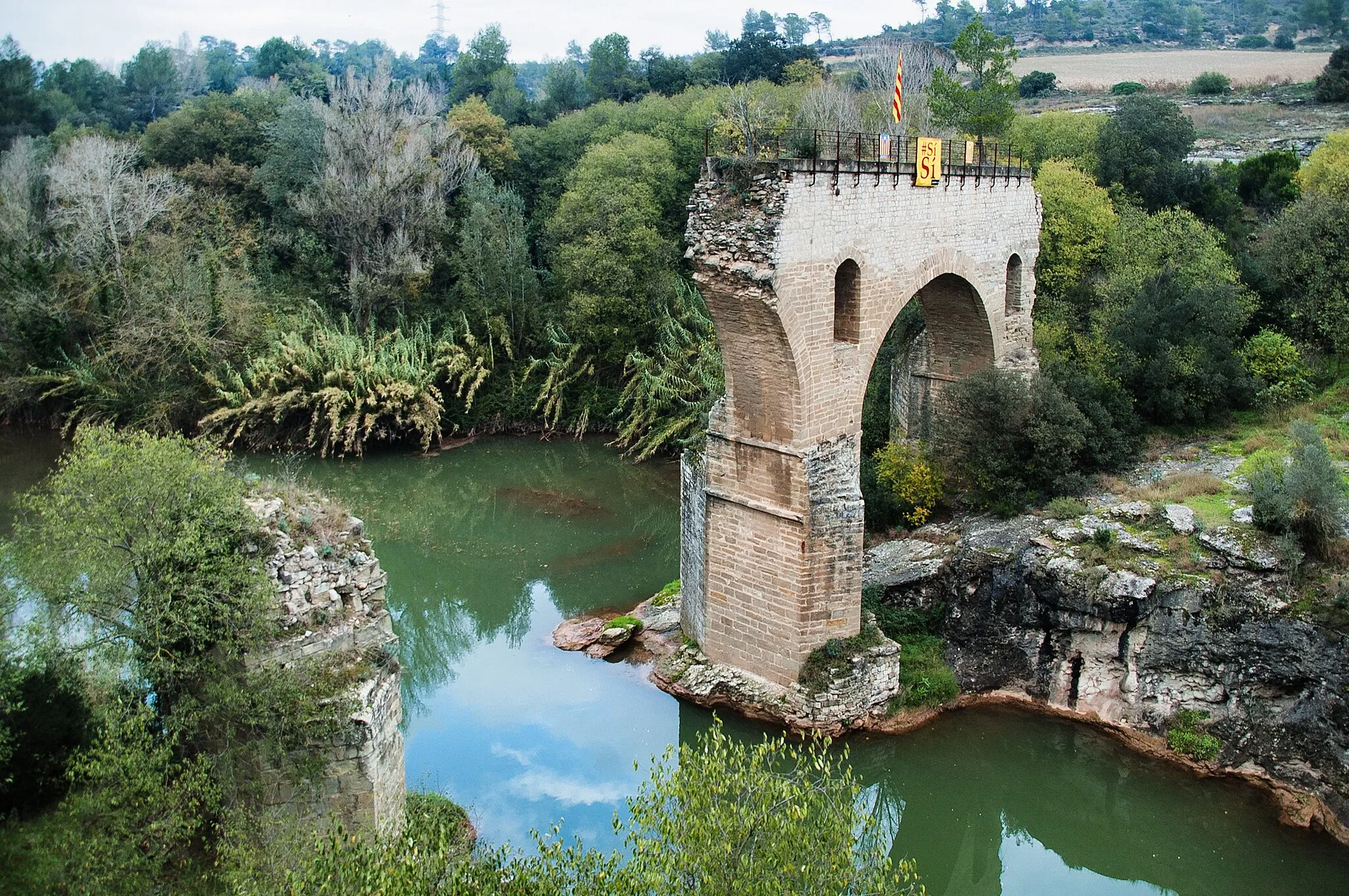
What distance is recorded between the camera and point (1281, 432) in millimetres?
15867

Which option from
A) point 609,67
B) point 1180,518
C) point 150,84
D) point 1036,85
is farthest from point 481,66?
point 1180,518

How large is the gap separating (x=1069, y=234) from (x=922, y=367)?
5.10 meters

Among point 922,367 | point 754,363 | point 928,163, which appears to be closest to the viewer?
point 754,363

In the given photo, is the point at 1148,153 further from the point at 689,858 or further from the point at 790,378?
the point at 689,858

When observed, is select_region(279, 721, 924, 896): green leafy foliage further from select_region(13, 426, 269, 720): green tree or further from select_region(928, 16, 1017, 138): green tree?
select_region(928, 16, 1017, 138): green tree

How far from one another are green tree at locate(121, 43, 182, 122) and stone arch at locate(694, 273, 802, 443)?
134ft

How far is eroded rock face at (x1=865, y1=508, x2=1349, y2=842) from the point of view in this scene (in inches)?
448

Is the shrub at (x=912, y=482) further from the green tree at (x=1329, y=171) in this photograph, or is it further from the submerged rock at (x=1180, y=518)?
the green tree at (x=1329, y=171)

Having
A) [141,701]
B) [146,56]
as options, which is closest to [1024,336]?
[141,701]

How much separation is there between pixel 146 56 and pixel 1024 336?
4207 cm

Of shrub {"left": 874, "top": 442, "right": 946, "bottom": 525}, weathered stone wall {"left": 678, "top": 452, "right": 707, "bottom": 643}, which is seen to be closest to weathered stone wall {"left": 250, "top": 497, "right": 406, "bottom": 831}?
weathered stone wall {"left": 678, "top": 452, "right": 707, "bottom": 643}

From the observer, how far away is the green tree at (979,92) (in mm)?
23344

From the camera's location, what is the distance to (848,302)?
13.0 meters

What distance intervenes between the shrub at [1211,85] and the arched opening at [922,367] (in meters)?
26.0
